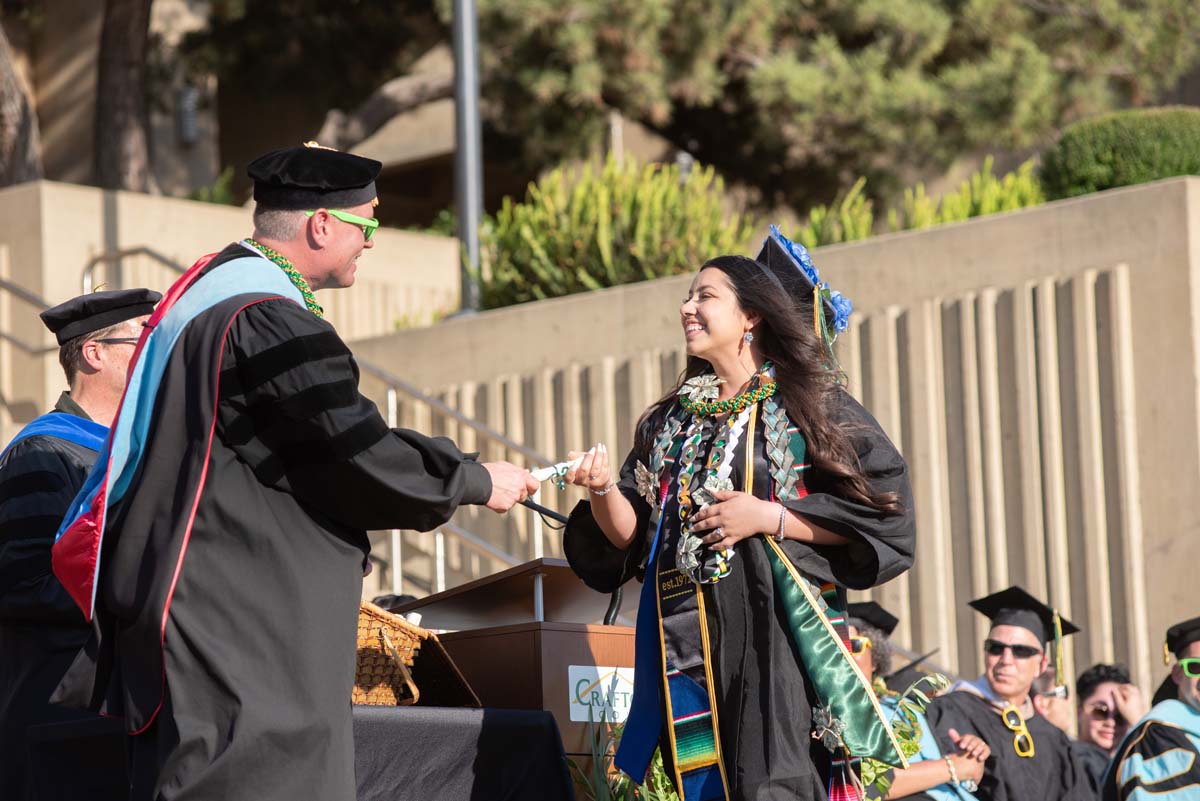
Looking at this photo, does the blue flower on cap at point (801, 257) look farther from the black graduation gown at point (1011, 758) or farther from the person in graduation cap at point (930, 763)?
the black graduation gown at point (1011, 758)

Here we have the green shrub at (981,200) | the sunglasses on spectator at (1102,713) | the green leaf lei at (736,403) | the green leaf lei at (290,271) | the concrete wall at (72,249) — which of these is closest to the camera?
the green leaf lei at (290,271)

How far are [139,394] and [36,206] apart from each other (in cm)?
848

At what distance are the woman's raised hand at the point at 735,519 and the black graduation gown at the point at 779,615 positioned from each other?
7 cm

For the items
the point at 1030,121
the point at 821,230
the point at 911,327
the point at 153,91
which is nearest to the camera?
the point at 911,327

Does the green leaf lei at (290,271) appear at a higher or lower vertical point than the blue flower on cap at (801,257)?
lower

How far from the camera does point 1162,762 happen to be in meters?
6.49

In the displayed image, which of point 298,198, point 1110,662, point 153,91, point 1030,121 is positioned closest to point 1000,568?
point 1110,662

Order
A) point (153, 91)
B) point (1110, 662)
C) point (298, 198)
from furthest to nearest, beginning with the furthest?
point (153, 91), point (1110, 662), point (298, 198)

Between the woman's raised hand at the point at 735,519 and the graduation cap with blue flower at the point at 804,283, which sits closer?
the woman's raised hand at the point at 735,519

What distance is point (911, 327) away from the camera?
9828 millimetres

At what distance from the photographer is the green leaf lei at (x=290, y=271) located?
3.72 m

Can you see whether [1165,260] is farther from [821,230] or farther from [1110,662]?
[821,230]

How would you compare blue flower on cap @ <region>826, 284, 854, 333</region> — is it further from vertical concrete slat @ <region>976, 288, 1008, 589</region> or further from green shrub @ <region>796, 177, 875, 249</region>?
green shrub @ <region>796, 177, 875, 249</region>

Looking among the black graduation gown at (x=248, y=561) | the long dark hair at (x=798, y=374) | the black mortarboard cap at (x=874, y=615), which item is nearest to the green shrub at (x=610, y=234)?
the black mortarboard cap at (x=874, y=615)
